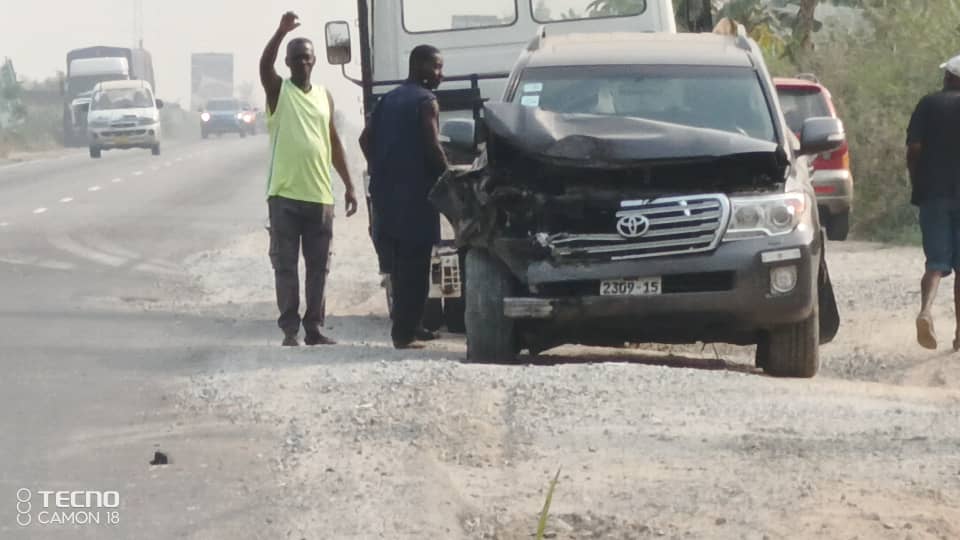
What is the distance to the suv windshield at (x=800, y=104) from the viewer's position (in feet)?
60.7

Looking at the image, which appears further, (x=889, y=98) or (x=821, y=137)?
(x=889, y=98)

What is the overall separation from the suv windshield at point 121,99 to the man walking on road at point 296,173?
1748 inches

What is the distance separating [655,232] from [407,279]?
201cm

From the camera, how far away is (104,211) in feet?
94.6

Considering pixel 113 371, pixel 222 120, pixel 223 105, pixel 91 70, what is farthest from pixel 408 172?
pixel 223 105

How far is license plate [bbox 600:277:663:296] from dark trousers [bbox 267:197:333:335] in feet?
7.47

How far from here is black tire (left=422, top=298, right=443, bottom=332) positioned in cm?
1362

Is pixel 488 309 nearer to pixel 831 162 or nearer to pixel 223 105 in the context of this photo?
pixel 831 162

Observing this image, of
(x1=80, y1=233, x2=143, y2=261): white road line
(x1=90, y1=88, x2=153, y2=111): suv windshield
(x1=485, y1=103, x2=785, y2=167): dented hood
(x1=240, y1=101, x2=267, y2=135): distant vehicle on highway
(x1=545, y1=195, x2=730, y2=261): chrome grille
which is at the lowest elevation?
(x1=240, y1=101, x2=267, y2=135): distant vehicle on highway

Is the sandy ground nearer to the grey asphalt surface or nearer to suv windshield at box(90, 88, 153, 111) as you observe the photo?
the grey asphalt surface

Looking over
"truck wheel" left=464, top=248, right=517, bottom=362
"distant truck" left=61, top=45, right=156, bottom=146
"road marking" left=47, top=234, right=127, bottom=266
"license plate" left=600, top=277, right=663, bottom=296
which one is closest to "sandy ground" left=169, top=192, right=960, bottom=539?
"truck wheel" left=464, top=248, right=517, bottom=362

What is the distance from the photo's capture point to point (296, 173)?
39.0 feet

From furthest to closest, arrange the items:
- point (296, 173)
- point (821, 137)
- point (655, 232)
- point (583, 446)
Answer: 1. point (296, 173)
2. point (821, 137)
3. point (655, 232)
4. point (583, 446)

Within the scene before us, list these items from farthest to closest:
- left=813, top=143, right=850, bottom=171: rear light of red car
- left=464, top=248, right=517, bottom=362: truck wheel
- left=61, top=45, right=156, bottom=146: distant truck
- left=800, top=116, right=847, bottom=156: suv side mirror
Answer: left=61, top=45, right=156, bottom=146: distant truck, left=813, top=143, right=850, bottom=171: rear light of red car, left=800, top=116, right=847, bottom=156: suv side mirror, left=464, top=248, right=517, bottom=362: truck wheel
